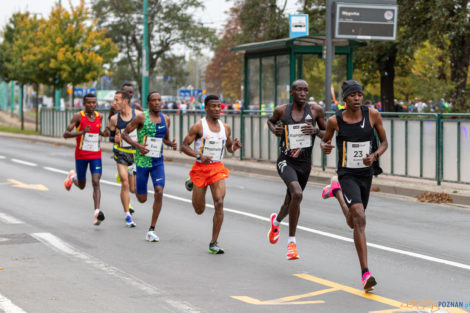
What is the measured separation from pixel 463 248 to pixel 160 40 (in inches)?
2215

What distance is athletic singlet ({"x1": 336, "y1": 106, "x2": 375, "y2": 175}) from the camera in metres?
7.36

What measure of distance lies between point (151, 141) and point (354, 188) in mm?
3254

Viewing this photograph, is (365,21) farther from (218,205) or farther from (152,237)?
(218,205)

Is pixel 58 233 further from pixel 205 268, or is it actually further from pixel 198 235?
pixel 205 268

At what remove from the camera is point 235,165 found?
21234mm

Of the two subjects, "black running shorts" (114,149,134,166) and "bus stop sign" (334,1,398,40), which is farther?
"bus stop sign" (334,1,398,40)

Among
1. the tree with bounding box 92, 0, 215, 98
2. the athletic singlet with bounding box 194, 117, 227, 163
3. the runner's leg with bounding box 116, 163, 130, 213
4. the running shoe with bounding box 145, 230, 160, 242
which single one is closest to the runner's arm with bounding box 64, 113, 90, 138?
the runner's leg with bounding box 116, 163, 130, 213

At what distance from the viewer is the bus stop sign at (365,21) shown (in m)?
19.7

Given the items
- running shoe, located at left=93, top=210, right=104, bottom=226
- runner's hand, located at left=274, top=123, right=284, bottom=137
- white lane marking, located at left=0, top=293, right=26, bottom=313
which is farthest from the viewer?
running shoe, located at left=93, top=210, right=104, bottom=226

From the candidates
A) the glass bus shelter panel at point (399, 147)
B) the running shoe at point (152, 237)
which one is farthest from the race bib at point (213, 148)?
the glass bus shelter panel at point (399, 147)

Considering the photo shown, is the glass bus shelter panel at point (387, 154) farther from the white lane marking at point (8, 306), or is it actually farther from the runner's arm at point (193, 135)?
the white lane marking at point (8, 306)

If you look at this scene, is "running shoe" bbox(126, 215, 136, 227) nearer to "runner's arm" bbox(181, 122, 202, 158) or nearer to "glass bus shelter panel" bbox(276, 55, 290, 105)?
"runner's arm" bbox(181, 122, 202, 158)

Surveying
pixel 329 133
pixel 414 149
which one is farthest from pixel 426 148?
pixel 329 133

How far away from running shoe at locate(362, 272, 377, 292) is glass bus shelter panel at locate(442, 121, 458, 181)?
874cm
